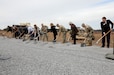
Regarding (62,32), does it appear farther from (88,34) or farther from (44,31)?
(88,34)

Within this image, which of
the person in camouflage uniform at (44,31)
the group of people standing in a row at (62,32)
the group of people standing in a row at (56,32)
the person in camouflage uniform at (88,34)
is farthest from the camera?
the person in camouflage uniform at (44,31)

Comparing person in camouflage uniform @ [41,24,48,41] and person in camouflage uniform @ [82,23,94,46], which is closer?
person in camouflage uniform @ [82,23,94,46]

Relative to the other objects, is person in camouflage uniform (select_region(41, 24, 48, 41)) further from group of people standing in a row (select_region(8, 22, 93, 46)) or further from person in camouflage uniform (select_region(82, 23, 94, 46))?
person in camouflage uniform (select_region(82, 23, 94, 46))

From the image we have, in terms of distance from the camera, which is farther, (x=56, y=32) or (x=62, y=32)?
(x=62, y=32)

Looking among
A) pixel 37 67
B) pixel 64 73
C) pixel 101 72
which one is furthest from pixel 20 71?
pixel 101 72

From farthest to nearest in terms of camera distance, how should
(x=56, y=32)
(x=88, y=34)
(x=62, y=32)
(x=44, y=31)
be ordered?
(x=44, y=31), (x=62, y=32), (x=56, y=32), (x=88, y=34)

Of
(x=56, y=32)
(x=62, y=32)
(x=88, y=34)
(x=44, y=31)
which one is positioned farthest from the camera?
(x=44, y=31)

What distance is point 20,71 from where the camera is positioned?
32.9 ft

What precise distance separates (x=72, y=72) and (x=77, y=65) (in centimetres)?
157

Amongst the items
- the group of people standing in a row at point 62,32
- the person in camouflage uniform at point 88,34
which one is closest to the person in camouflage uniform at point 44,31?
the group of people standing in a row at point 62,32

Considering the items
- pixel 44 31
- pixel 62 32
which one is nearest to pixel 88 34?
pixel 62 32

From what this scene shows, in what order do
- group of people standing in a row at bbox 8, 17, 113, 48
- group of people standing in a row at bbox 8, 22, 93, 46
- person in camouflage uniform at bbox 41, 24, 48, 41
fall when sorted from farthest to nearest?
person in camouflage uniform at bbox 41, 24, 48, 41, group of people standing in a row at bbox 8, 22, 93, 46, group of people standing in a row at bbox 8, 17, 113, 48

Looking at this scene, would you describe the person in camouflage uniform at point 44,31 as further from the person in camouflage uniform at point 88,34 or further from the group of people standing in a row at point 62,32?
the person in camouflage uniform at point 88,34

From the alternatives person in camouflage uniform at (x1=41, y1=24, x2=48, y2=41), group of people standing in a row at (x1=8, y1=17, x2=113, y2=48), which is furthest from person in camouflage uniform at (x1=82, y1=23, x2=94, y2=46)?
person in camouflage uniform at (x1=41, y1=24, x2=48, y2=41)
